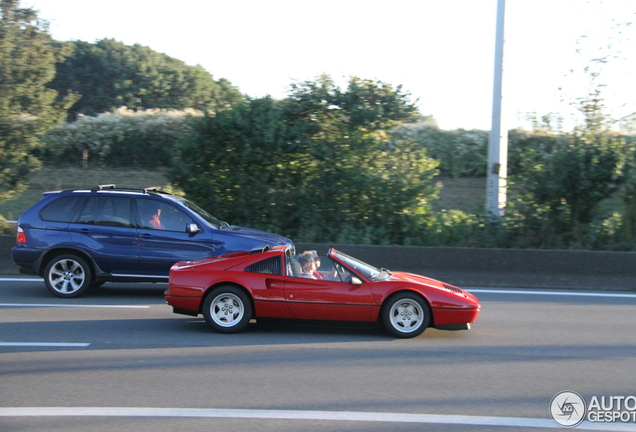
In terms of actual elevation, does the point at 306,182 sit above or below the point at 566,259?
above

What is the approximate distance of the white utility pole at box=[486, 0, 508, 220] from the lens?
13.6 metres

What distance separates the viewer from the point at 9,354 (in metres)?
7.14

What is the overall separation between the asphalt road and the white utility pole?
176 inches

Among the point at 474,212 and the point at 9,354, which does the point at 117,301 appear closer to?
the point at 9,354

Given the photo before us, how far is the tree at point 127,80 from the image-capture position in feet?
166

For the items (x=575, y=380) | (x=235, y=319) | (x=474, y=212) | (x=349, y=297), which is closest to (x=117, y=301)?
(x=235, y=319)

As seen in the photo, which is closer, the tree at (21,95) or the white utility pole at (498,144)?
the white utility pole at (498,144)

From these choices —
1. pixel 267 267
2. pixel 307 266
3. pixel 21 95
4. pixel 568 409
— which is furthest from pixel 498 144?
pixel 21 95

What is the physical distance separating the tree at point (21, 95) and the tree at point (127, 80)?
3326 centimetres

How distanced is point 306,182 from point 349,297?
706 centimetres

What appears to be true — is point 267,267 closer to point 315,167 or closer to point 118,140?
point 315,167

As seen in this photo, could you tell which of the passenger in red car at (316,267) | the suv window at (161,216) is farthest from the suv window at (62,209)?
the passenger in red car at (316,267)

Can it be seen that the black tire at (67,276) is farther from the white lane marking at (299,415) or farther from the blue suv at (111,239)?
the white lane marking at (299,415)

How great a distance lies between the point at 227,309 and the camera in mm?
8211
